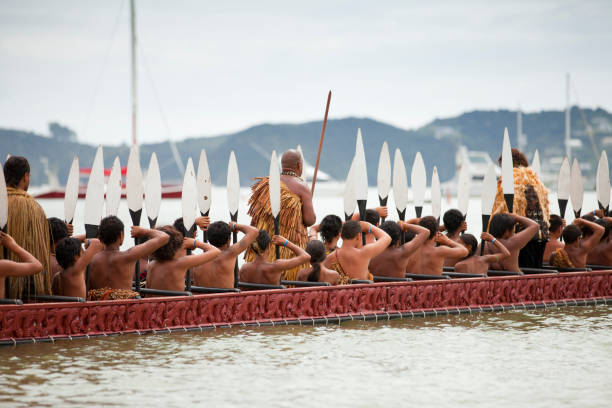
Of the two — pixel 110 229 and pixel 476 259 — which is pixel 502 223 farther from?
pixel 110 229

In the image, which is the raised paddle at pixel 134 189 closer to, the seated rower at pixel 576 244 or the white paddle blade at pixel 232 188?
the white paddle blade at pixel 232 188

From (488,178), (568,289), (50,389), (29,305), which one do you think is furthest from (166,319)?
(568,289)

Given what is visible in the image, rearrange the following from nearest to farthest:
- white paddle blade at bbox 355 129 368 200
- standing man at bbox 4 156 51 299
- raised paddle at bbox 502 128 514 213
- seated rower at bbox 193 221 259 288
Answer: standing man at bbox 4 156 51 299, seated rower at bbox 193 221 259 288, white paddle blade at bbox 355 129 368 200, raised paddle at bbox 502 128 514 213

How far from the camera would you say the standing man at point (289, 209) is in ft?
33.2

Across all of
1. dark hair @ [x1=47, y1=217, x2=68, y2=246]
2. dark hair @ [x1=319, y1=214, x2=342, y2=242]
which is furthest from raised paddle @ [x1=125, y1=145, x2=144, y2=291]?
dark hair @ [x1=319, y1=214, x2=342, y2=242]

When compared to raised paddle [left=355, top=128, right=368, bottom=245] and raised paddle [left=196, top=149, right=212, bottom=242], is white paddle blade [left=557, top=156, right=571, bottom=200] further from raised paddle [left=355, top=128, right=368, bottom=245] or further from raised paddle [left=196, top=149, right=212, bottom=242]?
raised paddle [left=196, top=149, right=212, bottom=242]

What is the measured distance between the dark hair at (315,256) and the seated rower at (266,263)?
0.62ft

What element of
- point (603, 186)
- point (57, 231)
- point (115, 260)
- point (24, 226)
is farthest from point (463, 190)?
point (24, 226)

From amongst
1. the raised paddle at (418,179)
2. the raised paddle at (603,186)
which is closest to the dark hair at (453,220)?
the raised paddle at (418,179)

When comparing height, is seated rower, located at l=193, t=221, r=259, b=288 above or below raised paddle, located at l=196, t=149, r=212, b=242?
below

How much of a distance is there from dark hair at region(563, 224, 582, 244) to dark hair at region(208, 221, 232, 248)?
4.57 meters

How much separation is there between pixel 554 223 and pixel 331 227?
361 cm

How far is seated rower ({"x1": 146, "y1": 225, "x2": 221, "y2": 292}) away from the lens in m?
8.54

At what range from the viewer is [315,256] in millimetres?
9438
